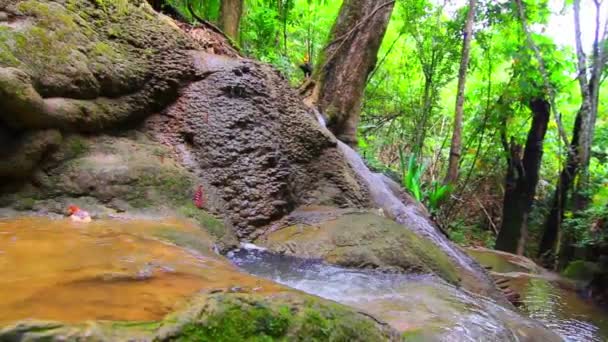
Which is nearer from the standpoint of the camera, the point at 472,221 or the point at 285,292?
the point at 285,292

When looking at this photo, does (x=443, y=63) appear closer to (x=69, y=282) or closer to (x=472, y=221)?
(x=472, y=221)

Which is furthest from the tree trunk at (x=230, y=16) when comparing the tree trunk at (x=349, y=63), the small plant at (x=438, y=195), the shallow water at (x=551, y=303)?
the shallow water at (x=551, y=303)

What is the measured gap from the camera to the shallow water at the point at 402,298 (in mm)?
2426

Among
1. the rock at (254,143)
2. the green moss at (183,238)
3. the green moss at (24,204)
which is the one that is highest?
the rock at (254,143)

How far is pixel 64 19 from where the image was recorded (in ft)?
11.7

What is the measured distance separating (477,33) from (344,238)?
28.1ft

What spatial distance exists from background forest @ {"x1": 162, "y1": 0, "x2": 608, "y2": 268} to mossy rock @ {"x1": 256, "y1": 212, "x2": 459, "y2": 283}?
330 cm

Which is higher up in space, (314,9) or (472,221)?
(314,9)

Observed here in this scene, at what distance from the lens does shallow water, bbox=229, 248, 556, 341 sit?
2426 mm

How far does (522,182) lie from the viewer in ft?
37.3

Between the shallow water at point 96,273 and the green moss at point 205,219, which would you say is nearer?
the shallow water at point 96,273

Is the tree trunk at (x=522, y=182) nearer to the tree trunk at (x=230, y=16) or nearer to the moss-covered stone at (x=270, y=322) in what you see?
the tree trunk at (x=230, y=16)

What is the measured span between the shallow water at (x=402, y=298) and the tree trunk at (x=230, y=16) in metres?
4.35

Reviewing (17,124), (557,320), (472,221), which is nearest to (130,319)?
(17,124)
